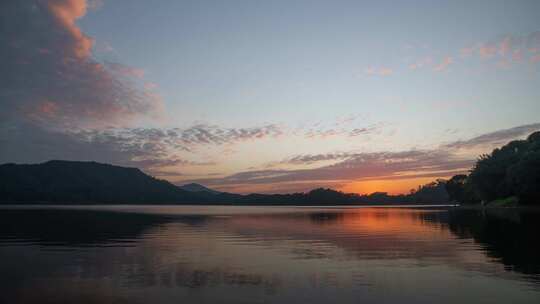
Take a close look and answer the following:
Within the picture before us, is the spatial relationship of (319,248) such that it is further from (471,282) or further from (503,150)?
(503,150)

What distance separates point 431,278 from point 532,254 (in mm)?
11690

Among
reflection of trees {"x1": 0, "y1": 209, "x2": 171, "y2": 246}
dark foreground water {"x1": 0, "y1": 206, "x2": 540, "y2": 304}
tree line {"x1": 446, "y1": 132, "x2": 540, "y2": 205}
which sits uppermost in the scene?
tree line {"x1": 446, "y1": 132, "x2": 540, "y2": 205}

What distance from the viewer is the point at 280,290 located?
58.4 feet

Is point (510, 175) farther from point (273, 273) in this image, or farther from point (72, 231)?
point (273, 273)

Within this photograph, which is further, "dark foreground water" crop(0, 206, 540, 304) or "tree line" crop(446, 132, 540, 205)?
"tree line" crop(446, 132, 540, 205)

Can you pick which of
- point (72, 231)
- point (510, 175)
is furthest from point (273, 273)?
point (510, 175)

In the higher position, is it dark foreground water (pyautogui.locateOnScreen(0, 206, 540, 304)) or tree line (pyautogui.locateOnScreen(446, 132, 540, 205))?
tree line (pyautogui.locateOnScreen(446, 132, 540, 205))

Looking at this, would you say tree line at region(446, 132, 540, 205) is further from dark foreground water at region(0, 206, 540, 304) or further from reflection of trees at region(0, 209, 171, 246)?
reflection of trees at region(0, 209, 171, 246)

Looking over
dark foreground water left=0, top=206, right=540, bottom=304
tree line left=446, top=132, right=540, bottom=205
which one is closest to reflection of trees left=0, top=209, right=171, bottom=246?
dark foreground water left=0, top=206, right=540, bottom=304

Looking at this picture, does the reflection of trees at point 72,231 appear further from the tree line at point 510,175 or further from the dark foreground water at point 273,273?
the tree line at point 510,175

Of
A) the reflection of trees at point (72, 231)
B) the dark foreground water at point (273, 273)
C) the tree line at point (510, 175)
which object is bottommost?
the dark foreground water at point (273, 273)

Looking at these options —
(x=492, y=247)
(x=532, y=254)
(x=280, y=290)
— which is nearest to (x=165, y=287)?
(x=280, y=290)

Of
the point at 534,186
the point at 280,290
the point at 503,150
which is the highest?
the point at 503,150

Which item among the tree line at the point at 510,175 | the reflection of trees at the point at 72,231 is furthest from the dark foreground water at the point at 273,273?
the tree line at the point at 510,175
